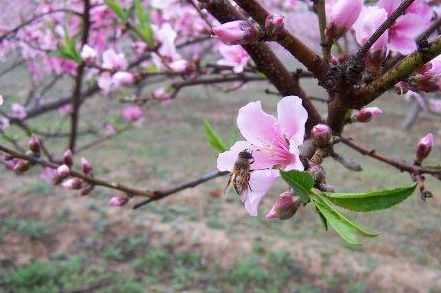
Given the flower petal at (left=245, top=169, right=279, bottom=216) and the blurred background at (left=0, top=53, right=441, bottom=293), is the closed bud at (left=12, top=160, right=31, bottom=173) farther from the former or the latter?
the blurred background at (left=0, top=53, right=441, bottom=293)

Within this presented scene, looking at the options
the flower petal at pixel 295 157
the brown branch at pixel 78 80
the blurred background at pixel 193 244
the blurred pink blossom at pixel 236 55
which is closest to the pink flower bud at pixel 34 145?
the blurred pink blossom at pixel 236 55

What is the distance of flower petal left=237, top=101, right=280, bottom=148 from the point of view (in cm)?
75

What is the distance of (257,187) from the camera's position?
0.70 metres

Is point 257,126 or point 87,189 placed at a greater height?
point 257,126

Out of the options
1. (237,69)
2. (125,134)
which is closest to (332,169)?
(125,134)

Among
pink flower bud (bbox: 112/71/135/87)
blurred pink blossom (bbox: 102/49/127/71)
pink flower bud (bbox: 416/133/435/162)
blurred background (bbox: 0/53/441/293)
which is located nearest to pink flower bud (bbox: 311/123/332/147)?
pink flower bud (bbox: 416/133/435/162)

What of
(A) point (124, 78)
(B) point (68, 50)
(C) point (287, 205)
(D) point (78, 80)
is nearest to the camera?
(C) point (287, 205)

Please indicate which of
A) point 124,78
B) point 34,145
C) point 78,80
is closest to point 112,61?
point 124,78

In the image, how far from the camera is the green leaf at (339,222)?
0.58 metres

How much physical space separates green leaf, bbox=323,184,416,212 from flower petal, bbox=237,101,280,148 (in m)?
0.18

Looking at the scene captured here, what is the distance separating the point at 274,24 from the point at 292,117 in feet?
0.43

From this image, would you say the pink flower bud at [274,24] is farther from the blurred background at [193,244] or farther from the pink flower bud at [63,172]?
the blurred background at [193,244]

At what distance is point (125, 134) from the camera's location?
11.4 meters

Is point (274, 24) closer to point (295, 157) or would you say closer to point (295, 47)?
point (295, 47)
